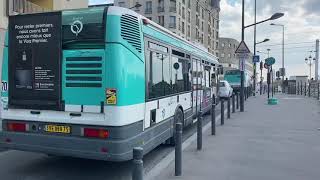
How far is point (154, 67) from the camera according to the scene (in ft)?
26.7

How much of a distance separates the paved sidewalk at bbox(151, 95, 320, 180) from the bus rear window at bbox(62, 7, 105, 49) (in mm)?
2597

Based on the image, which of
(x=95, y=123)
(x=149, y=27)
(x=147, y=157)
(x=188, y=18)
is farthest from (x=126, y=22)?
(x=188, y=18)

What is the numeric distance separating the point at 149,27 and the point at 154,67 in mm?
794

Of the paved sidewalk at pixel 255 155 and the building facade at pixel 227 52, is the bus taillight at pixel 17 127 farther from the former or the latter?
the building facade at pixel 227 52

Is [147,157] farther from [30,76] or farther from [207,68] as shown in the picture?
[207,68]

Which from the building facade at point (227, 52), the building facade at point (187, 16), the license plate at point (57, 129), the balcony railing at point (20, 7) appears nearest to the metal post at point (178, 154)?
the license plate at point (57, 129)

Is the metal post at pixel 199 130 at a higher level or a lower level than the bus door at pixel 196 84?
lower

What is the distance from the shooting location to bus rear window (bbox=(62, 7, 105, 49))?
6684mm

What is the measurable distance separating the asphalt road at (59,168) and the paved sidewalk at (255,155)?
0.81m

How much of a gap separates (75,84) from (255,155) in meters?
4.48

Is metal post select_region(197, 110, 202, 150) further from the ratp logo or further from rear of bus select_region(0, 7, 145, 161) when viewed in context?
the ratp logo

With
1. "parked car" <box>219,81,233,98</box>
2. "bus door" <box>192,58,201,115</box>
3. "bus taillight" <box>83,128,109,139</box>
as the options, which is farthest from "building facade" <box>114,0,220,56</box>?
"bus taillight" <box>83,128,109,139</box>

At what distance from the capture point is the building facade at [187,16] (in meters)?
81.6

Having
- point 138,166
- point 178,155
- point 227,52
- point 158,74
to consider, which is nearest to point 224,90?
point 158,74
